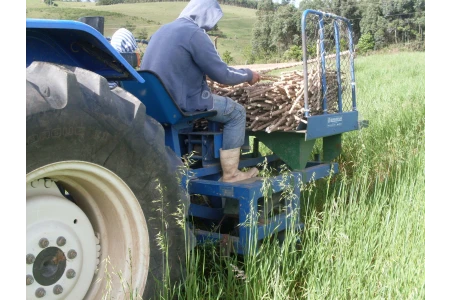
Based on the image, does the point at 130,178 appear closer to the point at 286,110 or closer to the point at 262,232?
the point at 262,232

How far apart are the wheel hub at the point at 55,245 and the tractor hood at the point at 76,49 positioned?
0.63 metres

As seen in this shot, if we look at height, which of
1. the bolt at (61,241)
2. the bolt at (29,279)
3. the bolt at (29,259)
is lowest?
the bolt at (29,279)

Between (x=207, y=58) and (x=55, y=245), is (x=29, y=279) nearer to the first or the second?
(x=55, y=245)

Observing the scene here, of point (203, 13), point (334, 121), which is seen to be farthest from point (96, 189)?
point (334, 121)

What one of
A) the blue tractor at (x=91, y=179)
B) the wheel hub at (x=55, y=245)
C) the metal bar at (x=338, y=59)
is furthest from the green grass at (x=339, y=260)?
the metal bar at (x=338, y=59)

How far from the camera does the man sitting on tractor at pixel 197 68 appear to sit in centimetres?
335

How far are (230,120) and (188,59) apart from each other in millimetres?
563

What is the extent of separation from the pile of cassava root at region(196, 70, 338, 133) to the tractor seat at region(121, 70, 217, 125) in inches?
34.3

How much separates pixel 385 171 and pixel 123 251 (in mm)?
→ 3557

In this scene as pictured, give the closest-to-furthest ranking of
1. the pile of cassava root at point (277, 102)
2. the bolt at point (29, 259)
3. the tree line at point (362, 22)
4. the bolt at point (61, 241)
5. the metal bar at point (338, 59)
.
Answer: the bolt at point (29, 259) < the bolt at point (61, 241) < the pile of cassava root at point (277, 102) < the metal bar at point (338, 59) < the tree line at point (362, 22)

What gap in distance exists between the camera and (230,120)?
359 centimetres

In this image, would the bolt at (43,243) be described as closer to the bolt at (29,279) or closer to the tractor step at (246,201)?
the bolt at (29,279)

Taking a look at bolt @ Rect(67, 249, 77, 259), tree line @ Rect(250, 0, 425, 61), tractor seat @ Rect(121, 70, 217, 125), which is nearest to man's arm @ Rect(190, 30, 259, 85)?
tractor seat @ Rect(121, 70, 217, 125)

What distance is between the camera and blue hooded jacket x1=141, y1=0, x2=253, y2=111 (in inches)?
132
